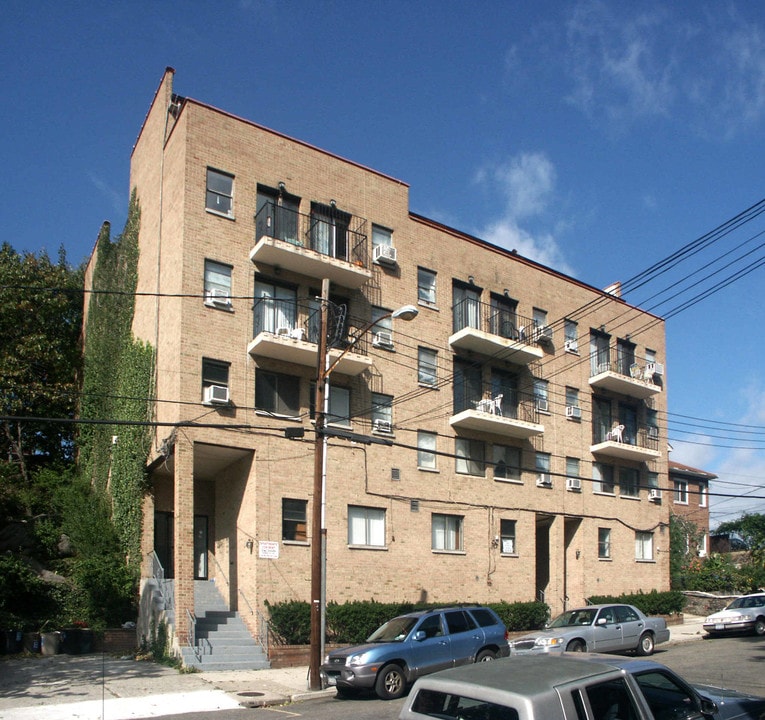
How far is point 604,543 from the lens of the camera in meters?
35.2

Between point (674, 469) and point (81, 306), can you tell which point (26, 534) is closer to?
point (81, 306)

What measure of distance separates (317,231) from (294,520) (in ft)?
29.7

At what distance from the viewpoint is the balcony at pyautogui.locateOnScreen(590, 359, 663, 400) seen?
35.6 metres

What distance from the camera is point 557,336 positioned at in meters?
34.8

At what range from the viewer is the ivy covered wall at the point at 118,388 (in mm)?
26453

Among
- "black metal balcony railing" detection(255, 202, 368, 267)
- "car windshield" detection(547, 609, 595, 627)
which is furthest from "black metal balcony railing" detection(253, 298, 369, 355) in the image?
"car windshield" detection(547, 609, 595, 627)

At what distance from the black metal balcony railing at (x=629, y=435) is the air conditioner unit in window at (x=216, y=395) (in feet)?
56.8

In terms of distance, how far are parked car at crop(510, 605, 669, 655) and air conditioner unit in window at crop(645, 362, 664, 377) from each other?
16.1 m

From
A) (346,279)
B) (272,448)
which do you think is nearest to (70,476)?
(272,448)

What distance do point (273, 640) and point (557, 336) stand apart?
17.4m

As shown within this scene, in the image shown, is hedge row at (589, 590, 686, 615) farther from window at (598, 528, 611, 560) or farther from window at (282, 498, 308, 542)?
window at (282, 498, 308, 542)

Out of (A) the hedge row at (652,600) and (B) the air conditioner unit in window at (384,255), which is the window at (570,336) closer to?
(B) the air conditioner unit in window at (384,255)

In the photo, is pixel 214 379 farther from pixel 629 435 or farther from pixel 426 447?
pixel 629 435

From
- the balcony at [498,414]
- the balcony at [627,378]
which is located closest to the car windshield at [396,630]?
the balcony at [498,414]
